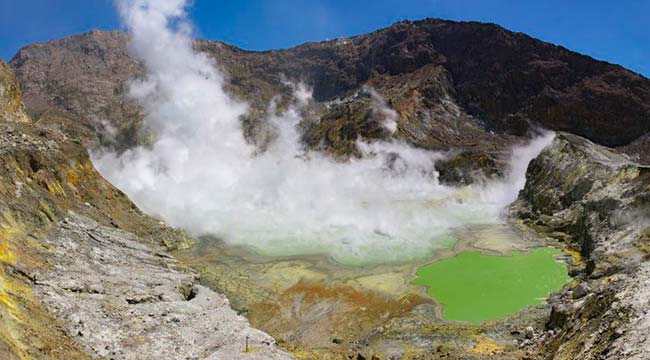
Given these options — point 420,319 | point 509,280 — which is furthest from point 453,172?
point 420,319

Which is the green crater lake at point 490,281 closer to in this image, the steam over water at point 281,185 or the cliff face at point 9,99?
the steam over water at point 281,185

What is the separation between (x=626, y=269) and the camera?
18.7m

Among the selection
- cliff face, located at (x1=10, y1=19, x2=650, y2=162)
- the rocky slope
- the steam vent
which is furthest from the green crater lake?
cliff face, located at (x1=10, y1=19, x2=650, y2=162)

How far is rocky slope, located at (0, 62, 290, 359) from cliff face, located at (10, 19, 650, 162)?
4645 cm

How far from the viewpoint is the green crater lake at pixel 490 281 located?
22.6 meters

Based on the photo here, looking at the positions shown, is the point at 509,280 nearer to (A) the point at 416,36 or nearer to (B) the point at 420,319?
(B) the point at 420,319

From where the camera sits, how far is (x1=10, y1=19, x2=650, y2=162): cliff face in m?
75.7

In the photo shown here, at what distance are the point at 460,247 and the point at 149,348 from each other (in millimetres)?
23085

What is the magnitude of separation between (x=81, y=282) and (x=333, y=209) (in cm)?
2732

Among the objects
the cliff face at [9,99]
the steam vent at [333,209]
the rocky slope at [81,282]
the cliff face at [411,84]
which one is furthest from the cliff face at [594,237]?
the cliff face at [9,99]

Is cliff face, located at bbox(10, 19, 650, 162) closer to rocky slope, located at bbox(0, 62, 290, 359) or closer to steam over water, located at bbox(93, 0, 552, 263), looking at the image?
steam over water, located at bbox(93, 0, 552, 263)

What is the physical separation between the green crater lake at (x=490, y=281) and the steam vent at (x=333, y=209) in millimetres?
166

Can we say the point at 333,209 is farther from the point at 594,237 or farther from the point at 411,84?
the point at 411,84

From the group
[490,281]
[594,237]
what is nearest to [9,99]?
[490,281]
